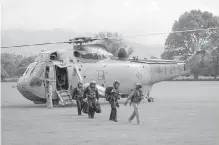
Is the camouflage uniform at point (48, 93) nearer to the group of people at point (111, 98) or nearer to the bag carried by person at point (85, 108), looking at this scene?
the group of people at point (111, 98)

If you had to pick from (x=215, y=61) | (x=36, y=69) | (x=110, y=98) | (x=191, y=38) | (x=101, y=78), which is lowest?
(x=110, y=98)

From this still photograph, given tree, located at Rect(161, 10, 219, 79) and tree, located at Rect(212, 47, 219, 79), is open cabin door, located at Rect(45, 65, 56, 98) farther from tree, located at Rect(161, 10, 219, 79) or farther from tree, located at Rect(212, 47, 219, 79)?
tree, located at Rect(161, 10, 219, 79)

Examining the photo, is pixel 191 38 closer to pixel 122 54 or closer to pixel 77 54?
pixel 122 54

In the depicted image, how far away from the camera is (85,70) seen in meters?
28.1

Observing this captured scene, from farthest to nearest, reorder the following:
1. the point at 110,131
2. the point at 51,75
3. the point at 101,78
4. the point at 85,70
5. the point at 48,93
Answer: the point at 101,78 < the point at 85,70 < the point at 51,75 < the point at 48,93 < the point at 110,131

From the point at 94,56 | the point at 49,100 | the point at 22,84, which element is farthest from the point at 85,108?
the point at 94,56

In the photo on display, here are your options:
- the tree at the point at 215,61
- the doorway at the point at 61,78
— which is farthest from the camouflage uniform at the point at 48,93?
the tree at the point at 215,61

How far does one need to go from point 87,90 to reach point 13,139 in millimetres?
7175

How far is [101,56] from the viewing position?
2930 centimetres

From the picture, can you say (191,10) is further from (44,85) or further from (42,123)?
(42,123)

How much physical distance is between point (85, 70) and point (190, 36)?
248 feet

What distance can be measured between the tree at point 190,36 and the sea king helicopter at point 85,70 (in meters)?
68.8

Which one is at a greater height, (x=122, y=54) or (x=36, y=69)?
Result: (x=122, y=54)

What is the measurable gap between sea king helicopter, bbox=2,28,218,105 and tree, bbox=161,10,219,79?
68.8 m
